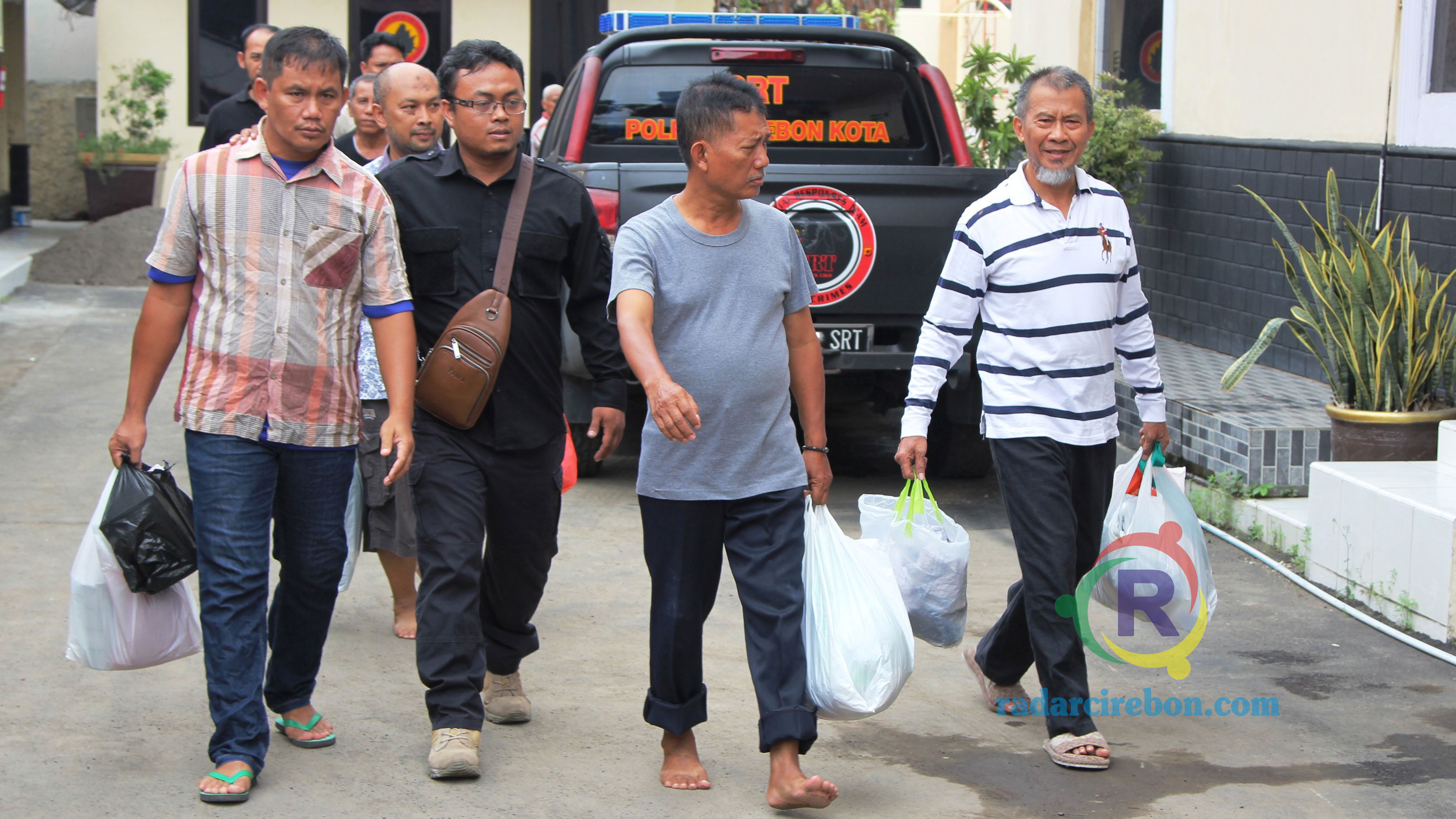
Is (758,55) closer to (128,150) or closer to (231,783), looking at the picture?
(231,783)

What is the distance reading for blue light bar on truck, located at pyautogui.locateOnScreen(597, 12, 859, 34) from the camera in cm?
732

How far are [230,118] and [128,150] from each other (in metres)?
12.3

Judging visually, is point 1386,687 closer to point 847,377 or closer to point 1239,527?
point 1239,527

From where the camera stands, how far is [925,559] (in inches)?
158

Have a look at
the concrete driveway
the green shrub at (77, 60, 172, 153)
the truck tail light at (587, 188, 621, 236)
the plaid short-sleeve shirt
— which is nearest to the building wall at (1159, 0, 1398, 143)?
the concrete driveway

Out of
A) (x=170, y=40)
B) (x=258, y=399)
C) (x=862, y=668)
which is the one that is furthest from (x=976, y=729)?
(x=170, y=40)

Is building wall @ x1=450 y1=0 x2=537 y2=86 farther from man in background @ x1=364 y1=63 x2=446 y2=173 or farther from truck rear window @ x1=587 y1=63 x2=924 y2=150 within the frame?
man in background @ x1=364 y1=63 x2=446 y2=173

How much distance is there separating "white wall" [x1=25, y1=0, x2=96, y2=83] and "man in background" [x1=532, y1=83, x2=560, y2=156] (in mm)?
12360

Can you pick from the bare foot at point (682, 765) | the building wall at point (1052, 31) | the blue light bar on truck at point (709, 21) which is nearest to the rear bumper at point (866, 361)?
the blue light bar on truck at point (709, 21)

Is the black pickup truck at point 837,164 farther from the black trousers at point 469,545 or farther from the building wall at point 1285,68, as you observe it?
the black trousers at point 469,545

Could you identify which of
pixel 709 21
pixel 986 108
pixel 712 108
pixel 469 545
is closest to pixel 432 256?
pixel 469 545

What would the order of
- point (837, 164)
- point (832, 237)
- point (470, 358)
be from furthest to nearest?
point (837, 164)
point (832, 237)
point (470, 358)

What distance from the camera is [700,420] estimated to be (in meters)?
3.48

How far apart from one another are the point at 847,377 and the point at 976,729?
2.95m
